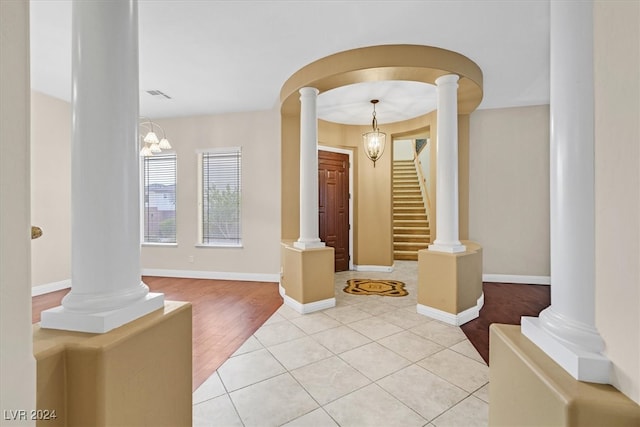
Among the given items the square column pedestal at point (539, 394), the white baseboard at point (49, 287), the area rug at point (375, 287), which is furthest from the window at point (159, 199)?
the square column pedestal at point (539, 394)

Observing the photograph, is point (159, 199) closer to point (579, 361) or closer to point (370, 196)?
point (370, 196)

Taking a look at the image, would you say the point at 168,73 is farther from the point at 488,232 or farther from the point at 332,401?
the point at 488,232

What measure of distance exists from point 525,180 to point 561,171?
187 inches

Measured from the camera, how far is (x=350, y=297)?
4.17m

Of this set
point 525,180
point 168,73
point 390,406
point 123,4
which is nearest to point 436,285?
point 390,406

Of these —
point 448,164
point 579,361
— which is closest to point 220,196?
point 448,164

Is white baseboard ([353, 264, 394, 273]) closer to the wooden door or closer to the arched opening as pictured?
the arched opening

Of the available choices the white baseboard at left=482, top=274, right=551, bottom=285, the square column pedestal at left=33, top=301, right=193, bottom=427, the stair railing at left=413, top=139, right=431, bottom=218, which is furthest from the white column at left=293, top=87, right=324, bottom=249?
the stair railing at left=413, top=139, right=431, bottom=218

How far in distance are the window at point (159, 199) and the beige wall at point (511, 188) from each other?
213 inches

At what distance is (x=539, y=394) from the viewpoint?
0.90 meters

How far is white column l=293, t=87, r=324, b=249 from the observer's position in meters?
3.73

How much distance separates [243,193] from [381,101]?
2.76 m

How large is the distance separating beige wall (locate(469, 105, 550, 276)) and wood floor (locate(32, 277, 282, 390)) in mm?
3732

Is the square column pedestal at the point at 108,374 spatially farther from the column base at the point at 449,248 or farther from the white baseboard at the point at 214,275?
the white baseboard at the point at 214,275
